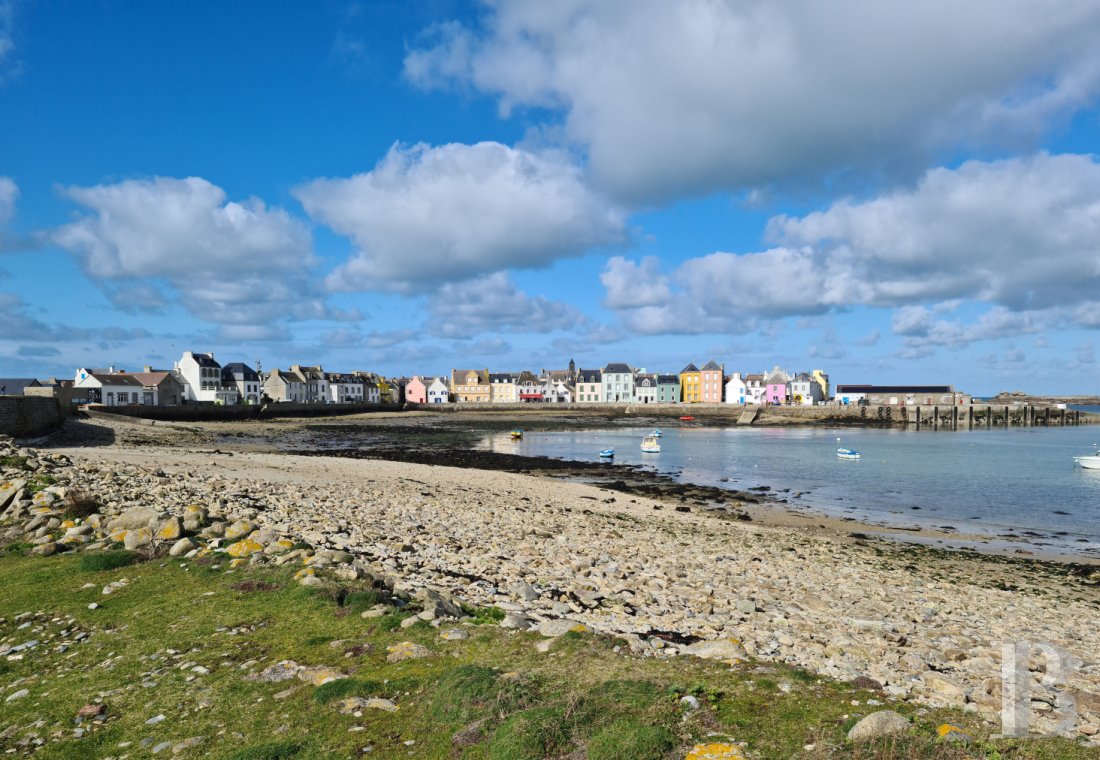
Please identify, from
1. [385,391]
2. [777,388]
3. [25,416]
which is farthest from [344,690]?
[385,391]

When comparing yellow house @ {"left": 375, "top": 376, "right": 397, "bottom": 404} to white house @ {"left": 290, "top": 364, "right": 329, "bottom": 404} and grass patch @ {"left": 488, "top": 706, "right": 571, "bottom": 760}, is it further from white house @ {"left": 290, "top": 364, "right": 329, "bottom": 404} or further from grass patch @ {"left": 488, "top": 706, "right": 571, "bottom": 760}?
grass patch @ {"left": 488, "top": 706, "right": 571, "bottom": 760}

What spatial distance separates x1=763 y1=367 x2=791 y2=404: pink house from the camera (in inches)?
6467

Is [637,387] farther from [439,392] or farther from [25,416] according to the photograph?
[25,416]

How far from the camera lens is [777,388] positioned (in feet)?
543

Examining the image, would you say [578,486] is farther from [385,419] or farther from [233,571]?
[385,419]

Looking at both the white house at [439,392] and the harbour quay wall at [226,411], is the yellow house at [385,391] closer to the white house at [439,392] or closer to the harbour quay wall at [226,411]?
the white house at [439,392]

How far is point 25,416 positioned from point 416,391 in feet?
475

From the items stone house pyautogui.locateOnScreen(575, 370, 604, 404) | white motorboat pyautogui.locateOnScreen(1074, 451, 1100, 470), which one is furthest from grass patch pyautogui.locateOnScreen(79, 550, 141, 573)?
stone house pyautogui.locateOnScreen(575, 370, 604, 404)

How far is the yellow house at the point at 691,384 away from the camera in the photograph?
564 feet

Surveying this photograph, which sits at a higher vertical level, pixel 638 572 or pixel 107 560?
pixel 107 560

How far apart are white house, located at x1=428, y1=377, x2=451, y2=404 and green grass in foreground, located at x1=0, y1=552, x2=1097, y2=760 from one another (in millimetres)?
173525

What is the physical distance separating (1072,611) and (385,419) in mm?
113734

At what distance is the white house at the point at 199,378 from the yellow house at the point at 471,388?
68.1 meters
